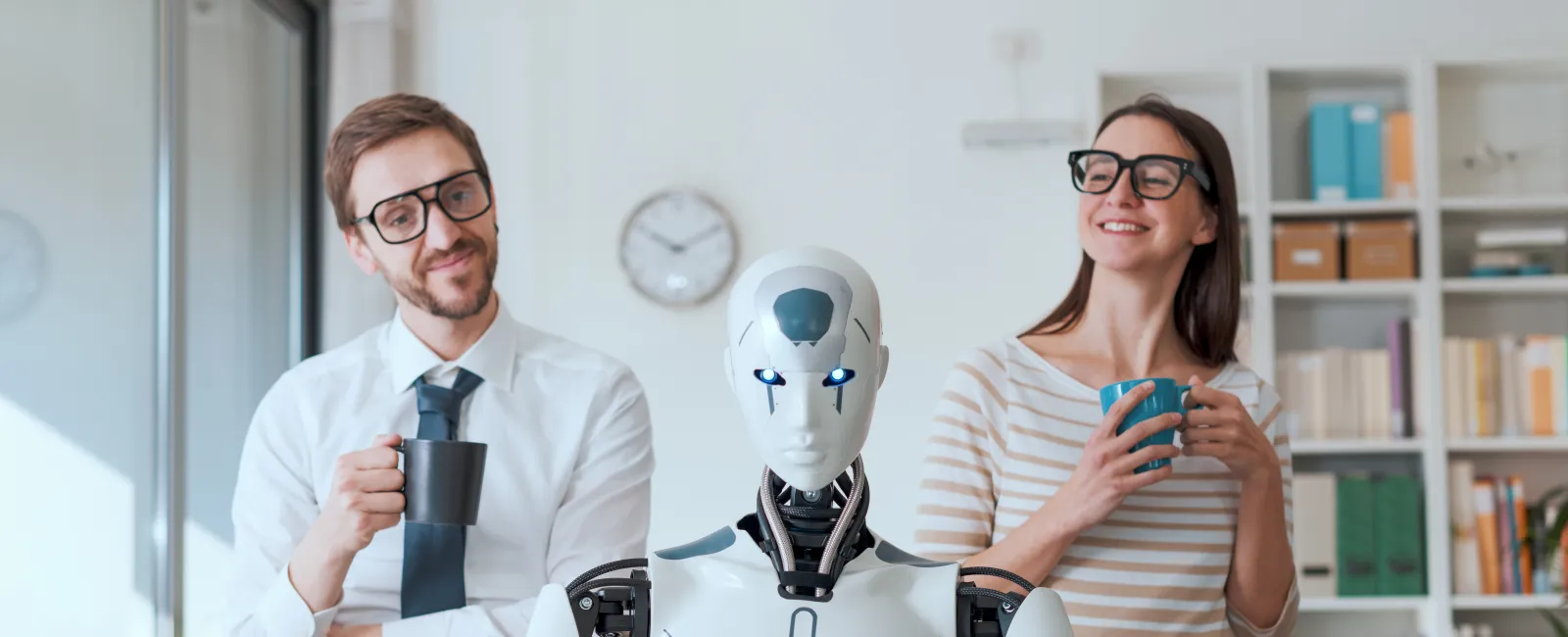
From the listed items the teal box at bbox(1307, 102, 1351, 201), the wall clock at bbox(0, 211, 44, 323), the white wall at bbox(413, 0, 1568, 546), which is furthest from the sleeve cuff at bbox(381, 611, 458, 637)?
the teal box at bbox(1307, 102, 1351, 201)

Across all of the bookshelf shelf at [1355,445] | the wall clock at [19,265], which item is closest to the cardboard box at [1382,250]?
the bookshelf shelf at [1355,445]

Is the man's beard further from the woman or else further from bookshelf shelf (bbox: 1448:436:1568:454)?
bookshelf shelf (bbox: 1448:436:1568:454)

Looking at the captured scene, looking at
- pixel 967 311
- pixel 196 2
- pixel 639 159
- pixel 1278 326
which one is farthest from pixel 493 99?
pixel 1278 326

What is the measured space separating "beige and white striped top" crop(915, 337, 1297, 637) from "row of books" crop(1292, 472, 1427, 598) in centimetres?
212

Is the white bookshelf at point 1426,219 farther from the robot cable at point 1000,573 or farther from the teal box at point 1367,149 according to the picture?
the robot cable at point 1000,573

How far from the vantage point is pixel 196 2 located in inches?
Answer: 118

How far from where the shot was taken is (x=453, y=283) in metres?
1.44

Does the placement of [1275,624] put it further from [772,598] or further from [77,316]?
[77,316]

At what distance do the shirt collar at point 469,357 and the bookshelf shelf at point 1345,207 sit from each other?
251 centimetres

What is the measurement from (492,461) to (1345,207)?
8.80ft

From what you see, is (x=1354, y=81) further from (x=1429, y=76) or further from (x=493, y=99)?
(x=493, y=99)

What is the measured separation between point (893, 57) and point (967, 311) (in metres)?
0.80

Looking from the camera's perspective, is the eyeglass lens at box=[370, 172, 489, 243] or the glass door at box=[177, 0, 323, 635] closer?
the eyeglass lens at box=[370, 172, 489, 243]

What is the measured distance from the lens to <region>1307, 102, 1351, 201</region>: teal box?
343 centimetres
